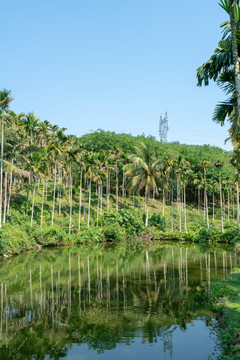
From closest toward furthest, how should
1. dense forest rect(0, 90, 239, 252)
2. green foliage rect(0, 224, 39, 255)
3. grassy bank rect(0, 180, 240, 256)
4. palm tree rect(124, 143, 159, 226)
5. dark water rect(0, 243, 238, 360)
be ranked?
dark water rect(0, 243, 238, 360)
green foliage rect(0, 224, 39, 255)
dense forest rect(0, 90, 239, 252)
grassy bank rect(0, 180, 240, 256)
palm tree rect(124, 143, 159, 226)

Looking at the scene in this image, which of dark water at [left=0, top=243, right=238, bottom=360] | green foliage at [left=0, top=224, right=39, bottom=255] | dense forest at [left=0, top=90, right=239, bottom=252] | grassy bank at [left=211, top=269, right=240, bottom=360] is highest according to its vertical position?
dense forest at [left=0, top=90, right=239, bottom=252]

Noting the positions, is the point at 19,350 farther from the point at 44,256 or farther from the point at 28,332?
the point at 44,256

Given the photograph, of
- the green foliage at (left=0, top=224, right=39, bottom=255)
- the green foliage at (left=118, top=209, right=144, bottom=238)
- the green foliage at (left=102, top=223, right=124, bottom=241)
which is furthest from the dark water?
the green foliage at (left=118, top=209, right=144, bottom=238)

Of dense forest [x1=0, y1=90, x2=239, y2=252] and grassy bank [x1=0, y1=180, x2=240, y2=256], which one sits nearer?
dense forest [x1=0, y1=90, x2=239, y2=252]

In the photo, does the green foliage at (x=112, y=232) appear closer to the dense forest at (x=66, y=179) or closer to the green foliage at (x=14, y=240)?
the dense forest at (x=66, y=179)

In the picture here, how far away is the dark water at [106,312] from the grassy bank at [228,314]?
441 millimetres

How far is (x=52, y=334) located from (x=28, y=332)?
35.0 inches

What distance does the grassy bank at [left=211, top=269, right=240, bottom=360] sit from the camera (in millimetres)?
8430

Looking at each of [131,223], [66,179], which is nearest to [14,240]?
[131,223]

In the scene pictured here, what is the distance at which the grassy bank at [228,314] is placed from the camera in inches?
332

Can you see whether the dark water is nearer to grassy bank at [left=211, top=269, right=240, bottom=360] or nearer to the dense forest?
grassy bank at [left=211, top=269, right=240, bottom=360]

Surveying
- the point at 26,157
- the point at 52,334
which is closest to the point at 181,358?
the point at 52,334

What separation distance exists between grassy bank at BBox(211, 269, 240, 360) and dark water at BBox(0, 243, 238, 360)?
0.44 m

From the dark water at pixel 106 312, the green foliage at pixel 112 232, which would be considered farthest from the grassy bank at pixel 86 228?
the dark water at pixel 106 312
